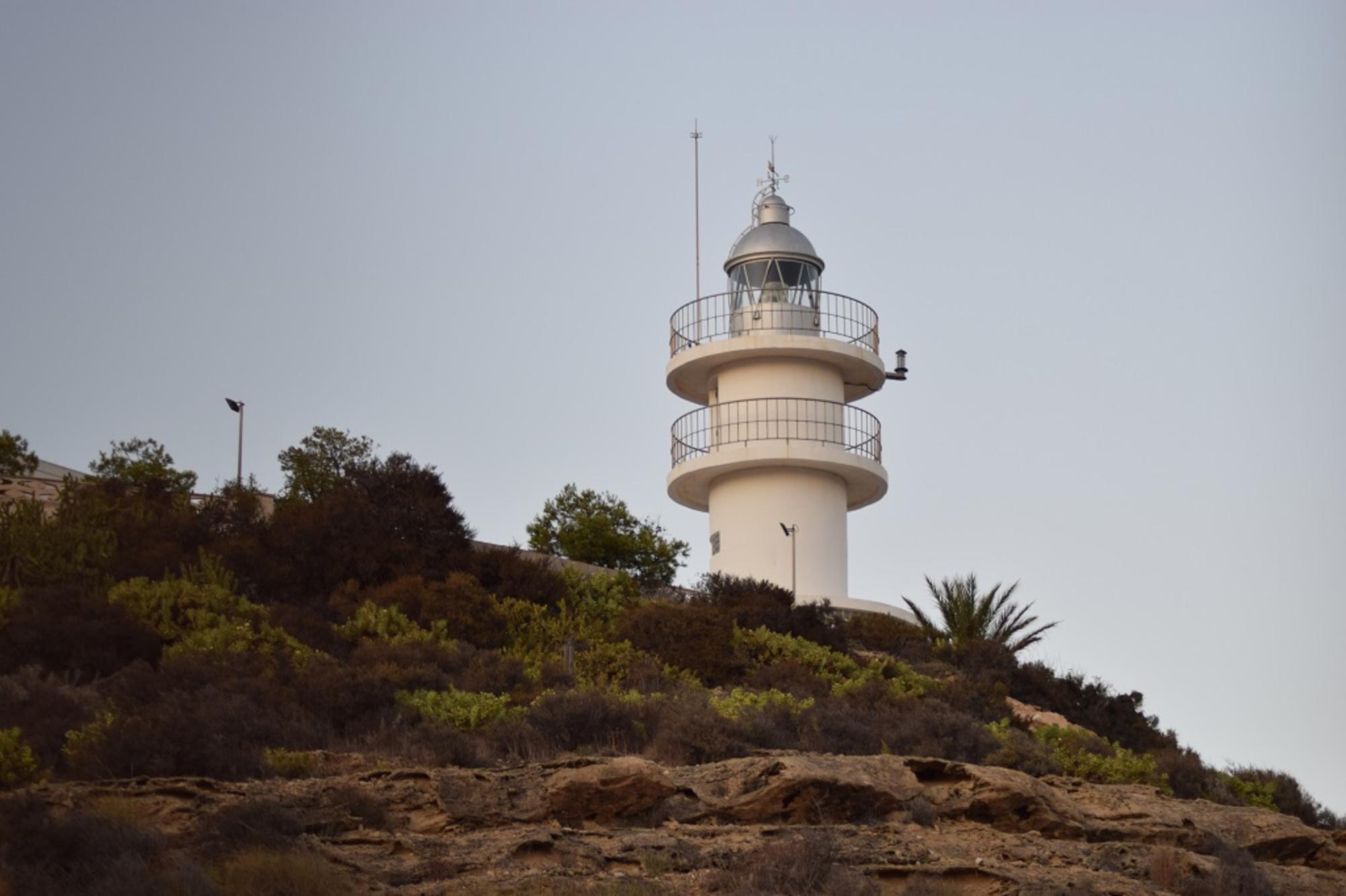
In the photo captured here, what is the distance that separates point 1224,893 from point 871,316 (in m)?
19.7

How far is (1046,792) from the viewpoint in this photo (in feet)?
52.0

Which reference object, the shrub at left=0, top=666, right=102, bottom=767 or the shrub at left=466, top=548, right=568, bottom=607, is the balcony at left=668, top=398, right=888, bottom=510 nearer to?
the shrub at left=466, top=548, right=568, bottom=607

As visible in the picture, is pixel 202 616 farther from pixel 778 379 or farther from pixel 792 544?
pixel 778 379

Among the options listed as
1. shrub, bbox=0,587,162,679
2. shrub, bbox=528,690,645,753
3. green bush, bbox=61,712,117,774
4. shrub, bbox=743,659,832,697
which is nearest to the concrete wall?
shrub, bbox=743,659,832,697

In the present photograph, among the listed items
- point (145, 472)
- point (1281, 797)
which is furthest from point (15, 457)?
point (1281, 797)

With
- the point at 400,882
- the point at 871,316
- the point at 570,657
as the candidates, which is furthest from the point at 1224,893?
the point at 871,316

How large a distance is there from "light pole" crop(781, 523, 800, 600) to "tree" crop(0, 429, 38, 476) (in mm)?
13094

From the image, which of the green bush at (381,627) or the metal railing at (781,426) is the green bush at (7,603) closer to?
the green bush at (381,627)

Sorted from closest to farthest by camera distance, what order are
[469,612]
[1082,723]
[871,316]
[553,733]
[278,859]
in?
[278,859] → [553,733] → [469,612] → [1082,723] → [871,316]

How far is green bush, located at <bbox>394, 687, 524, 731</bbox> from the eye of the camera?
1858 cm

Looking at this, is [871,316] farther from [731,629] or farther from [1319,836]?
[1319,836]

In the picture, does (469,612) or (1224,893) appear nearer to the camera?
→ (1224,893)

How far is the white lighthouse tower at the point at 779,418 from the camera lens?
30.7 metres

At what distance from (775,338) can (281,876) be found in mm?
20064
